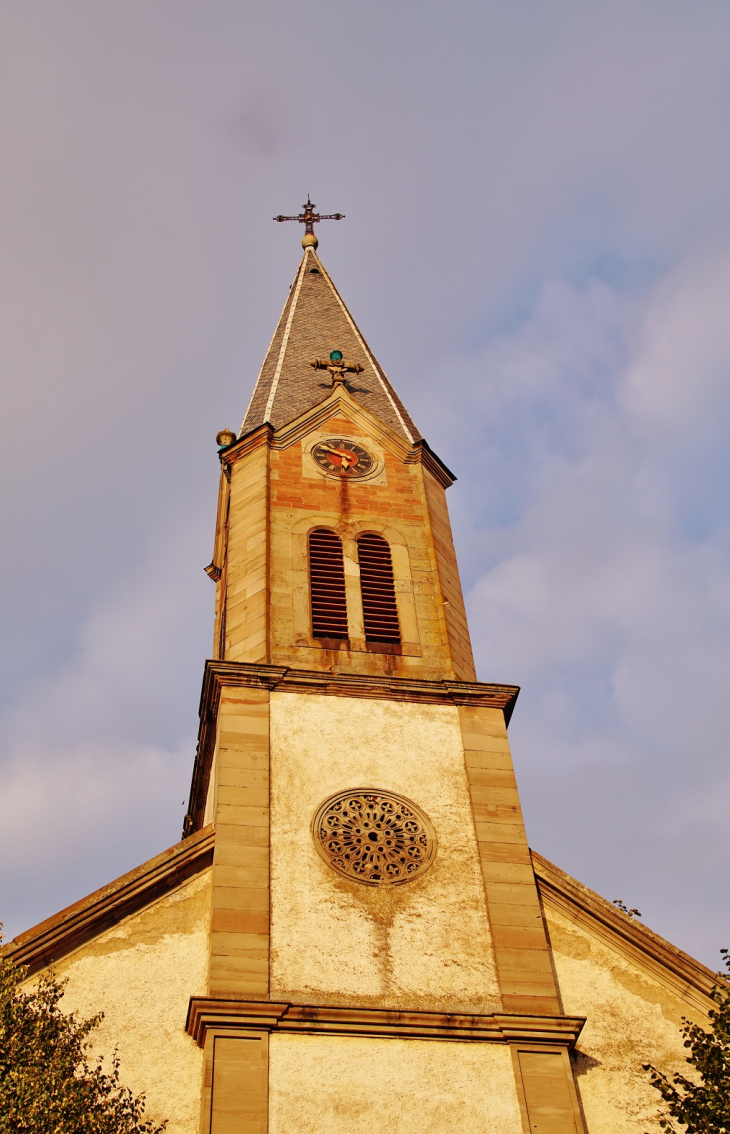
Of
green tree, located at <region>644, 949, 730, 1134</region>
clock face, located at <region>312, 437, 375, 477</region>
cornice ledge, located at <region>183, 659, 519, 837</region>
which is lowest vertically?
green tree, located at <region>644, 949, 730, 1134</region>

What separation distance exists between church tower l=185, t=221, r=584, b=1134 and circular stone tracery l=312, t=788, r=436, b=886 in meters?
0.03

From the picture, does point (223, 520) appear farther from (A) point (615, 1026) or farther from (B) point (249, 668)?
(A) point (615, 1026)

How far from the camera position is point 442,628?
22984mm

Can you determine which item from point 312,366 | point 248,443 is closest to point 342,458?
point 248,443

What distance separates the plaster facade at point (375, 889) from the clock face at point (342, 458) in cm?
682

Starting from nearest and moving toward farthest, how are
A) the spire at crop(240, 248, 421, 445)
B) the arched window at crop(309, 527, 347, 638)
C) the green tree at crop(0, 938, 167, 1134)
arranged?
the green tree at crop(0, 938, 167, 1134) < the arched window at crop(309, 527, 347, 638) < the spire at crop(240, 248, 421, 445)

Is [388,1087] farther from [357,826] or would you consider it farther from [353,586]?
[353,586]

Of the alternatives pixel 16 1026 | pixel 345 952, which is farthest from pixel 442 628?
pixel 16 1026

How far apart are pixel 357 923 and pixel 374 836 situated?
159cm

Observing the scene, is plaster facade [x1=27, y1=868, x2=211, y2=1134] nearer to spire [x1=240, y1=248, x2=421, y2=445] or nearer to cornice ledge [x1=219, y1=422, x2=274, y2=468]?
cornice ledge [x1=219, y1=422, x2=274, y2=468]

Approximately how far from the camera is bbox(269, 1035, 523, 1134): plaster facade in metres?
15.5

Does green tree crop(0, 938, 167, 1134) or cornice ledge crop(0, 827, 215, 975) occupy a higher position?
cornice ledge crop(0, 827, 215, 975)

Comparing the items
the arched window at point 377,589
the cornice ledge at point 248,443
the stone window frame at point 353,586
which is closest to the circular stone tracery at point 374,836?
the stone window frame at point 353,586

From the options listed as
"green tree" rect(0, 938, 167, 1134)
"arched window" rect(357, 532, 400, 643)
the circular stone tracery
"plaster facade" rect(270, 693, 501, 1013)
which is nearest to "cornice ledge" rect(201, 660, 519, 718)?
"plaster facade" rect(270, 693, 501, 1013)
